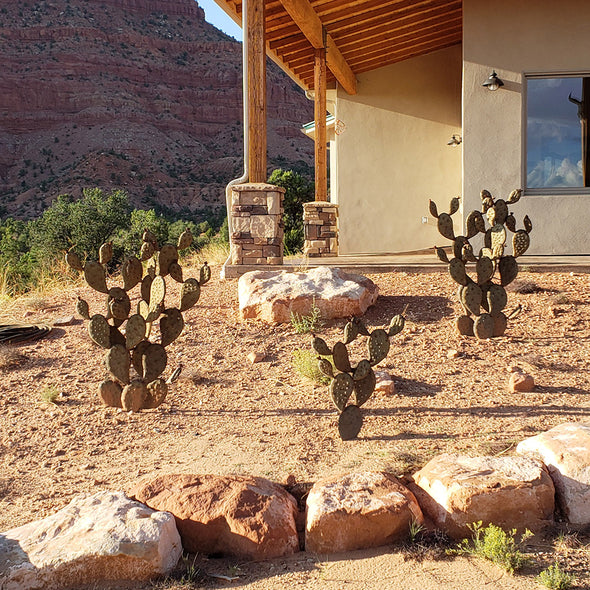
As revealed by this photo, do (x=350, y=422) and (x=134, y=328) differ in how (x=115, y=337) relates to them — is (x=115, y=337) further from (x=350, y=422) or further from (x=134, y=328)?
(x=350, y=422)

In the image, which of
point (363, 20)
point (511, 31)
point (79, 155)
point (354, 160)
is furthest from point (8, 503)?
point (79, 155)

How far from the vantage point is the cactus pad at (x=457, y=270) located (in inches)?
238

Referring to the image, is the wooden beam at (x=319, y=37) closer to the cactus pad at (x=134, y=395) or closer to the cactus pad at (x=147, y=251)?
the cactus pad at (x=147, y=251)

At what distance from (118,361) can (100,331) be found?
256mm

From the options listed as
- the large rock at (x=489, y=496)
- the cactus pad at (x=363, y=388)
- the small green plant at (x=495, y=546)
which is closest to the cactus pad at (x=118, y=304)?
the cactus pad at (x=363, y=388)

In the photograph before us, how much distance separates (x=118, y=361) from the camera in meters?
4.88

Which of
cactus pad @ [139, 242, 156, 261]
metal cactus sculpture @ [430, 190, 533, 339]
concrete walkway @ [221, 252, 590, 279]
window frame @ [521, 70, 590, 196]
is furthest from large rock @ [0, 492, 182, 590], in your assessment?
window frame @ [521, 70, 590, 196]

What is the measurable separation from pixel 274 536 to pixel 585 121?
26.8 ft

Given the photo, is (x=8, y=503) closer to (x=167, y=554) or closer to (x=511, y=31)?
(x=167, y=554)

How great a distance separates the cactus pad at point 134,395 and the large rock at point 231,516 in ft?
4.90

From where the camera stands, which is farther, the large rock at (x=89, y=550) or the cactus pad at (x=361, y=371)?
the cactus pad at (x=361, y=371)

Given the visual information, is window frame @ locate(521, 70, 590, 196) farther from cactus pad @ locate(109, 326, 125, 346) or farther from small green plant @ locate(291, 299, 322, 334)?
cactus pad @ locate(109, 326, 125, 346)

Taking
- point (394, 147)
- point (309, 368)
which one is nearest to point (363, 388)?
point (309, 368)

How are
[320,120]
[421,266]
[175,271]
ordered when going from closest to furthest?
[175,271] → [421,266] → [320,120]
